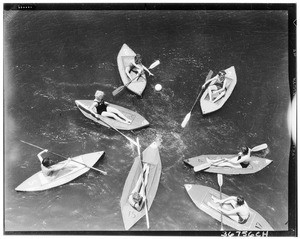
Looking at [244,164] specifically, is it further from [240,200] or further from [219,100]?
[219,100]

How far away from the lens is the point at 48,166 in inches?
381

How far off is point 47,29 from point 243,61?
17.6 ft

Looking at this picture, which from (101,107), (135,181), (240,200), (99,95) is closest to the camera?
(240,200)

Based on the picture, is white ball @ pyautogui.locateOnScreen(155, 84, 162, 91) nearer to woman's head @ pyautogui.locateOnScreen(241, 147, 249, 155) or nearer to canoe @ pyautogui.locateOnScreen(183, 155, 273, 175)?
canoe @ pyautogui.locateOnScreen(183, 155, 273, 175)

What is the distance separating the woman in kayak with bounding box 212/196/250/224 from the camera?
30.9 ft

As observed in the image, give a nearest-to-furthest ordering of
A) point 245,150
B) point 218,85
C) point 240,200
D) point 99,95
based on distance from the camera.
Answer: point 240,200, point 245,150, point 99,95, point 218,85

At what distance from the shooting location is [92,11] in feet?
34.8

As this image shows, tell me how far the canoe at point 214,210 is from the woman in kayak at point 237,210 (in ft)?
0.32

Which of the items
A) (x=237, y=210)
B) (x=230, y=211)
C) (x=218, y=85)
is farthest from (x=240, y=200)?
(x=218, y=85)

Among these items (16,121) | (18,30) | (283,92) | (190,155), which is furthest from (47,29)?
(283,92)

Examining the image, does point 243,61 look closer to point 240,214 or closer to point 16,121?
point 240,214

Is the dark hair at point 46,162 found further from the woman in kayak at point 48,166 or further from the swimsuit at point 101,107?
the swimsuit at point 101,107

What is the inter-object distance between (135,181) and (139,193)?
0.39 meters

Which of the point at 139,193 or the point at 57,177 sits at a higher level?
the point at 57,177
